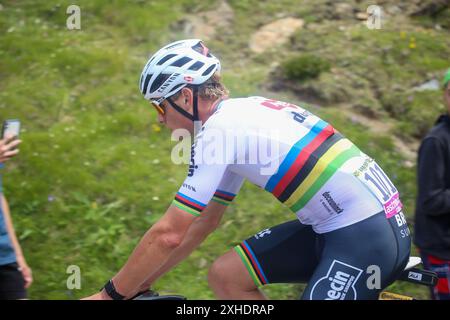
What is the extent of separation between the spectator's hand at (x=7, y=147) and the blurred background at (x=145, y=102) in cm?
194

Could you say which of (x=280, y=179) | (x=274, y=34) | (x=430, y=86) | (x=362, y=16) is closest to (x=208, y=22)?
(x=274, y=34)

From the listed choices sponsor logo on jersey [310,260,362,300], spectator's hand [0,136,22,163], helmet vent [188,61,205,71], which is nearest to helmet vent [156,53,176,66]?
helmet vent [188,61,205,71]

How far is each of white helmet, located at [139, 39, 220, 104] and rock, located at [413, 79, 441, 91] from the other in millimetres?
4860

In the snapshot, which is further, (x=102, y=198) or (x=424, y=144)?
(x=102, y=198)

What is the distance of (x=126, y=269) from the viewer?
10.6ft

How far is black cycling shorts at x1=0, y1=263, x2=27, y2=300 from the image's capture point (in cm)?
382

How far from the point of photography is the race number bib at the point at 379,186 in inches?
134

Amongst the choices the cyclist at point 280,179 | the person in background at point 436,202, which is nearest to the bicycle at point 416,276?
the cyclist at point 280,179

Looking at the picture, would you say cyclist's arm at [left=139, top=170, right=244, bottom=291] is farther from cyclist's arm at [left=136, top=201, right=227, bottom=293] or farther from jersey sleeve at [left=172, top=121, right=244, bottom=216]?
jersey sleeve at [left=172, top=121, right=244, bottom=216]

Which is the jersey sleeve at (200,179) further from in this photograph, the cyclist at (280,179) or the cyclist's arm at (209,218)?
the cyclist's arm at (209,218)

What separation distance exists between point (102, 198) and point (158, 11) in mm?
3506

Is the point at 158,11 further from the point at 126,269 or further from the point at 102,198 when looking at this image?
the point at 126,269
